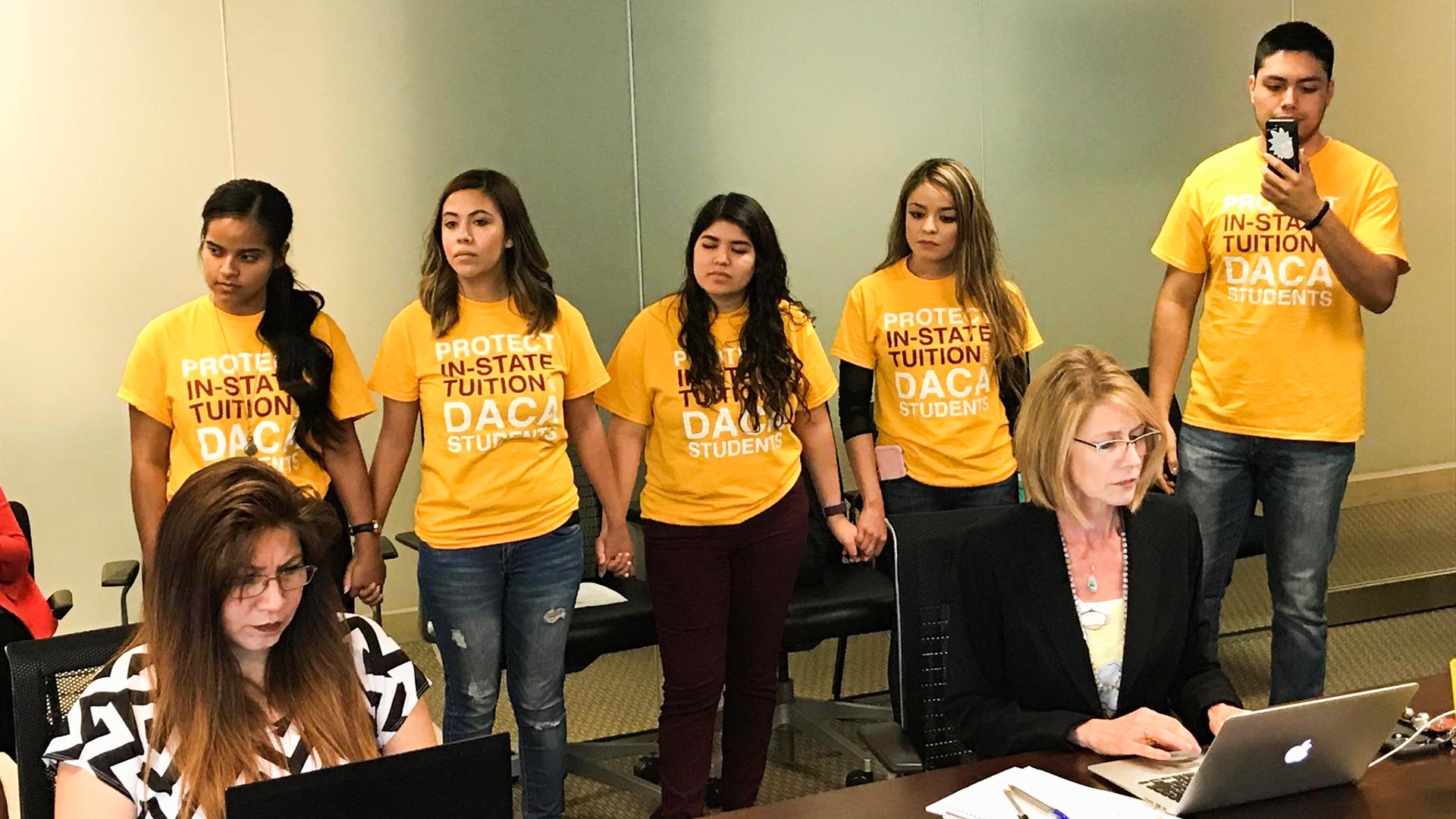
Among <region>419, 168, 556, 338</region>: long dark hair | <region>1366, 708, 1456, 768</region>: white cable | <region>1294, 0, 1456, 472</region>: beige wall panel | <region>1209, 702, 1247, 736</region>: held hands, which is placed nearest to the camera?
<region>1366, 708, 1456, 768</region>: white cable

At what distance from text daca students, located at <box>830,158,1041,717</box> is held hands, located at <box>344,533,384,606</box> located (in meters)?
1.09

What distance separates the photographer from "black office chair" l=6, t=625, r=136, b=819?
6.06 feet

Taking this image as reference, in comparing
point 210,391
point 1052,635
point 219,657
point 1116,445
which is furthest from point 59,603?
point 1116,445

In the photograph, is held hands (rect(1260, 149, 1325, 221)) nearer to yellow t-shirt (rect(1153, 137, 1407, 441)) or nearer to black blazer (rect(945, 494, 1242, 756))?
yellow t-shirt (rect(1153, 137, 1407, 441))

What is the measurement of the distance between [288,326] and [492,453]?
503 millimetres

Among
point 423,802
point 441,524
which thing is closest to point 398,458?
point 441,524

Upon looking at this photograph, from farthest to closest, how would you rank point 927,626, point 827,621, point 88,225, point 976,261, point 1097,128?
point 1097,128 → point 88,225 → point 827,621 → point 976,261 → point 927,626

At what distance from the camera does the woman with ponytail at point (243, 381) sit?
3.00 m

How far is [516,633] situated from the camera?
3135mm

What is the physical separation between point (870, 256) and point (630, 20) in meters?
1.06

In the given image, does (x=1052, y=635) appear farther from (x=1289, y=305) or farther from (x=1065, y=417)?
(x=1289, y=305)

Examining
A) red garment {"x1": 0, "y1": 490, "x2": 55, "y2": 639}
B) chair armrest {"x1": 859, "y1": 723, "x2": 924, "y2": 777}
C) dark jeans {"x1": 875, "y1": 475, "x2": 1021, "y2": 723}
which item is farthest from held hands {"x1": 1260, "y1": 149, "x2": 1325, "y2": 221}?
red garment {"x1": 0, "y1": 490, "x2": 55, "y2": 639}

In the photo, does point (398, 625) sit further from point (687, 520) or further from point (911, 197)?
point (911, 197)

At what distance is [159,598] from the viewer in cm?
185
